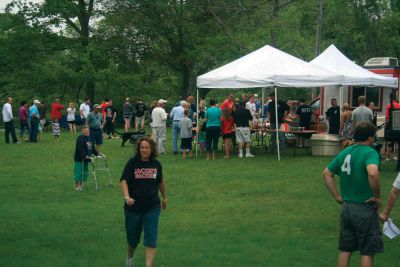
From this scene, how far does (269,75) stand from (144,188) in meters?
12.9

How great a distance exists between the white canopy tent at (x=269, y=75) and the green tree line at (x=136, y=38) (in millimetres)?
19593

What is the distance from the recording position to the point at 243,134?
21.6m

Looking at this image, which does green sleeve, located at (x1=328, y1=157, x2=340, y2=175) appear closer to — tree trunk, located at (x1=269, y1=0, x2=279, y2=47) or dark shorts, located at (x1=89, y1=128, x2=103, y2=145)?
dark shorts, located at (x1=89, y1=128, x2=103, y2=145)

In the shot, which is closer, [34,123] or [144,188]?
[144,188]

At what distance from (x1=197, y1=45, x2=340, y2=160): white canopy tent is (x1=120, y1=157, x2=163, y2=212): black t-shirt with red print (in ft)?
41.6

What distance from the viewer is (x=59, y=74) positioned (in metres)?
40.6

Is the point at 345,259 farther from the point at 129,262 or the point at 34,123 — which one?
the point at 34,123

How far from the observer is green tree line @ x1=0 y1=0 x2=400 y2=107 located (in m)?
41.1

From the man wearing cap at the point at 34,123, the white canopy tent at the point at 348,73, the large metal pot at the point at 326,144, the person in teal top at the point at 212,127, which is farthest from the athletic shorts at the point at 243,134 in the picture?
the man wearing cap at the point at 34,123

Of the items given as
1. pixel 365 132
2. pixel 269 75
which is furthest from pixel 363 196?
pixel 269 75

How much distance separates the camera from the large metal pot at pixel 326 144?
72.6 feet

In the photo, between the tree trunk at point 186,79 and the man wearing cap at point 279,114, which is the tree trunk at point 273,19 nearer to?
the tree trunk at point 186,79

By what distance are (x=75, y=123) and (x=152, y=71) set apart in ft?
47.6

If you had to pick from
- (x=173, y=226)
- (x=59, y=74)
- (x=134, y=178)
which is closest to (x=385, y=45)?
(x=59, y=74)
